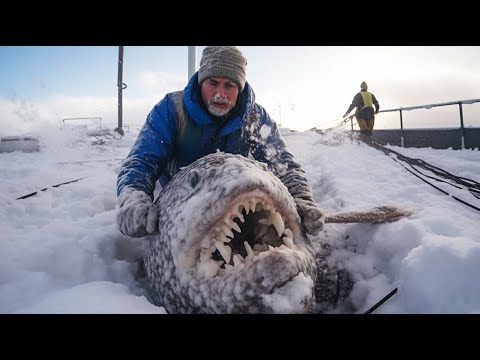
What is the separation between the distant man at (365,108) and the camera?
1045 cm

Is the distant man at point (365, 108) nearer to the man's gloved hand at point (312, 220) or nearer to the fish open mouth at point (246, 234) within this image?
the man's gloved hand at point (312, 220)

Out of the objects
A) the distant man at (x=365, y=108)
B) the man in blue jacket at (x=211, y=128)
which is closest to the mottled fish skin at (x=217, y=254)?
the man in blue jacket at (x=211, y=128)

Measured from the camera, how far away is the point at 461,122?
724cm

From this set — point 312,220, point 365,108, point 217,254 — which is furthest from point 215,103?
point 365,108

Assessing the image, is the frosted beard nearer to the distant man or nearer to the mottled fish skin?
the mottled fish skin

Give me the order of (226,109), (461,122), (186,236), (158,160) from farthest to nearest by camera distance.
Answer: (461,122), (226,109), (158,160), (186,236)

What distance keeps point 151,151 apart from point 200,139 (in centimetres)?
53

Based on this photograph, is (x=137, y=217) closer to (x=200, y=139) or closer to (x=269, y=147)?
(x=200, y=139)

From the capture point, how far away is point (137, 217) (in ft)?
5.99

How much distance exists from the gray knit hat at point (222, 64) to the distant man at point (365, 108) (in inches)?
337
